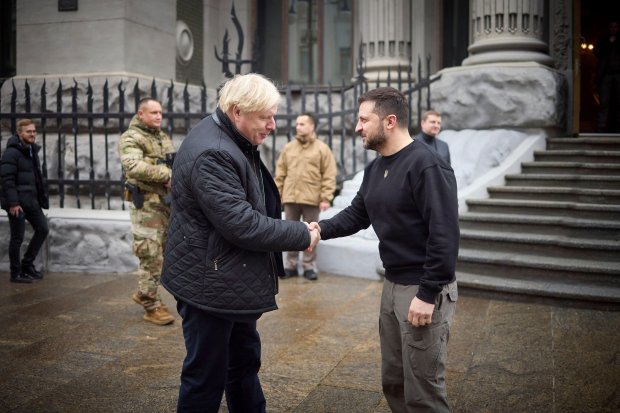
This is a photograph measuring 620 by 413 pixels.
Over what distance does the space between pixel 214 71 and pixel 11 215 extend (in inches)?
256

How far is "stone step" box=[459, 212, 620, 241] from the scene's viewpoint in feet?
24.0

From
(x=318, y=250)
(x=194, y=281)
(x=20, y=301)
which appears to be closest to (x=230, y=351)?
(x=194, y=281)

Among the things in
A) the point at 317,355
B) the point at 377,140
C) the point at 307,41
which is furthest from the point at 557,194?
the point at 307,41

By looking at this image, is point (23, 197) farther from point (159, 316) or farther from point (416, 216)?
point (416, 216)

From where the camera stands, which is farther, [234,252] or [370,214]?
[370,214]

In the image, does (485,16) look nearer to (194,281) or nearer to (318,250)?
(318,250)

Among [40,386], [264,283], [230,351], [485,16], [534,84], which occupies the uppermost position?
[485,16]

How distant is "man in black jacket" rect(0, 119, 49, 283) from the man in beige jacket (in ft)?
9.32

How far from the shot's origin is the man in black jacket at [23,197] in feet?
25.2

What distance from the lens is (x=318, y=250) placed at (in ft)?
27.5

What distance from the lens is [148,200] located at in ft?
20.0

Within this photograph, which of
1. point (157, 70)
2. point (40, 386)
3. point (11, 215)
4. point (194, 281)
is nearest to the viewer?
point (194, 281)

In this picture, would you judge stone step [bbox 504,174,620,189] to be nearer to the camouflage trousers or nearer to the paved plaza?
the paved plaza

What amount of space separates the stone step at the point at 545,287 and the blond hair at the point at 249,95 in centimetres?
440
